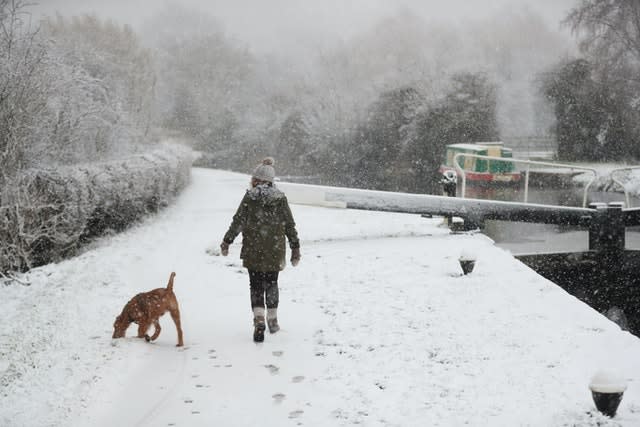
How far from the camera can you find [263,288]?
20.5 feet

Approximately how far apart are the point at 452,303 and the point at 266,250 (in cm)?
250

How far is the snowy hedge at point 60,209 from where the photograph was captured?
10109 millimetres

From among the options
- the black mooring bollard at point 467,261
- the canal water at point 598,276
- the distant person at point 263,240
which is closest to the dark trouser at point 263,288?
the distant person at point 263,240

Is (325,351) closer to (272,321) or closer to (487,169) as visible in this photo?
(272,321)

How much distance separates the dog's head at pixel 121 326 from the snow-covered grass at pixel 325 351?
0.26 feet

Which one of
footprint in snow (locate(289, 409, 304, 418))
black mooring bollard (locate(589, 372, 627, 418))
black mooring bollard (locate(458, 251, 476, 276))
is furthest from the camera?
black mooring bollard (locate(458, 251, 476, 276))

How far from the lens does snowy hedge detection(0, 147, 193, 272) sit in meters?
10.1

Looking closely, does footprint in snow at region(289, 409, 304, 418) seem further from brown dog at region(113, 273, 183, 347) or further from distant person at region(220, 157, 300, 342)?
brown dog at region(113, 273, 183, 347)

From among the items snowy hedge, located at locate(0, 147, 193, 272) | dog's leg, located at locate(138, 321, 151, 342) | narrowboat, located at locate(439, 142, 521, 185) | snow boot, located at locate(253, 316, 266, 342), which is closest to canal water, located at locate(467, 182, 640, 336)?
snow boot, located at locate(253, 316, 266, 342)

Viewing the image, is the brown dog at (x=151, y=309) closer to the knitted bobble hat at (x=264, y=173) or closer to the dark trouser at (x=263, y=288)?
the dark trouser at (x=263, y=288)

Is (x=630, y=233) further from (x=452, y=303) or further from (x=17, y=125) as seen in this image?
(x=17, y=125)

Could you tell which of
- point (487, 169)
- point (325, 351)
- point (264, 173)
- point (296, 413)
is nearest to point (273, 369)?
point (325, 351)

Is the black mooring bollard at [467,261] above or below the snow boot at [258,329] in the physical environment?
above

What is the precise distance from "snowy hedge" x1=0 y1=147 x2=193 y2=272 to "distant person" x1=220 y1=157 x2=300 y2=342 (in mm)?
5312
